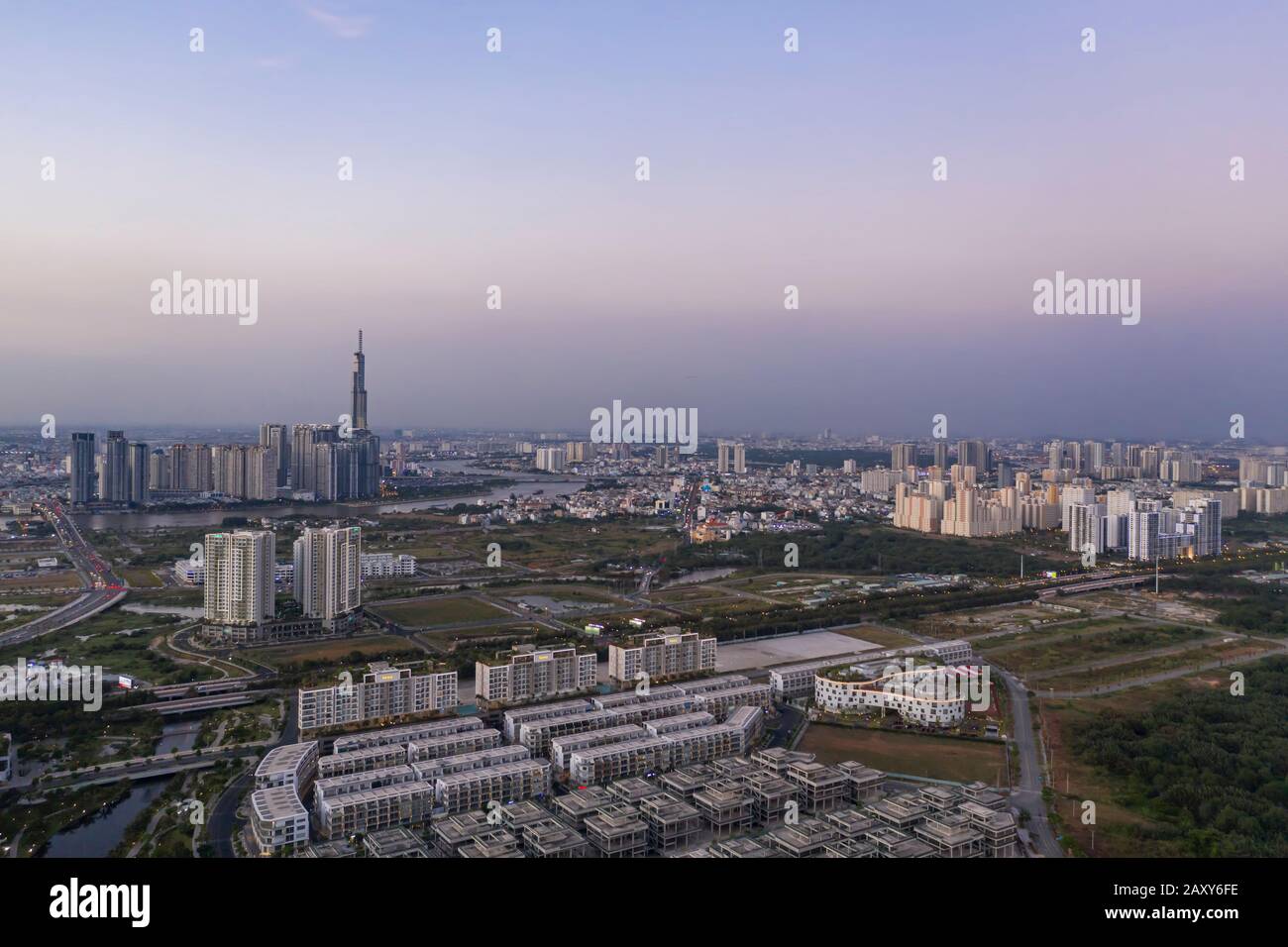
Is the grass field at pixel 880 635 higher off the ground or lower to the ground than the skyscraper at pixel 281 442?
lower

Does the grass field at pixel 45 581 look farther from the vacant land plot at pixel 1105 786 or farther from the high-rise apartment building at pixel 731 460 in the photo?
the high-rise apartment building at pixel 731 460

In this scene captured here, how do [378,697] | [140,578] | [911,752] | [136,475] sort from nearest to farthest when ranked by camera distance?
[911,752] → [378,697] → [140,578] → [136,475]

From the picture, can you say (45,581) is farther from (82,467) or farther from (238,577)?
(82,467)

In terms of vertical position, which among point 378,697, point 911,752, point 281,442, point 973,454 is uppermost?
point 281,442

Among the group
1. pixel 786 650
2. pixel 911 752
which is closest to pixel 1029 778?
pixel 911 752

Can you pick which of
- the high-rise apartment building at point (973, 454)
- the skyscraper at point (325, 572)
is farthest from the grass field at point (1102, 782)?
the high-rise apartment building at point (973, 454)

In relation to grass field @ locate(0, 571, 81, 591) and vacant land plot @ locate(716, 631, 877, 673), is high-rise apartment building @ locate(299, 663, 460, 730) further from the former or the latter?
grass field @ locate(0, 571, 81, 591)

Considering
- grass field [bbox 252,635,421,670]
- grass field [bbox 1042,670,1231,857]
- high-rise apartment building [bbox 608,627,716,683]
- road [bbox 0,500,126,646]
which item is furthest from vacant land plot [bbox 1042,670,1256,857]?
road [bbox 0,500,126,646]

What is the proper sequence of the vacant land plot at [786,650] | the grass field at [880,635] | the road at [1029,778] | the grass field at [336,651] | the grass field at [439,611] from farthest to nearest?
the grass field at [439,611] < the grass field at [880,635] < the vacant land plot at [786,650] < the grass field at [336,651] < the road at [1029,778]
